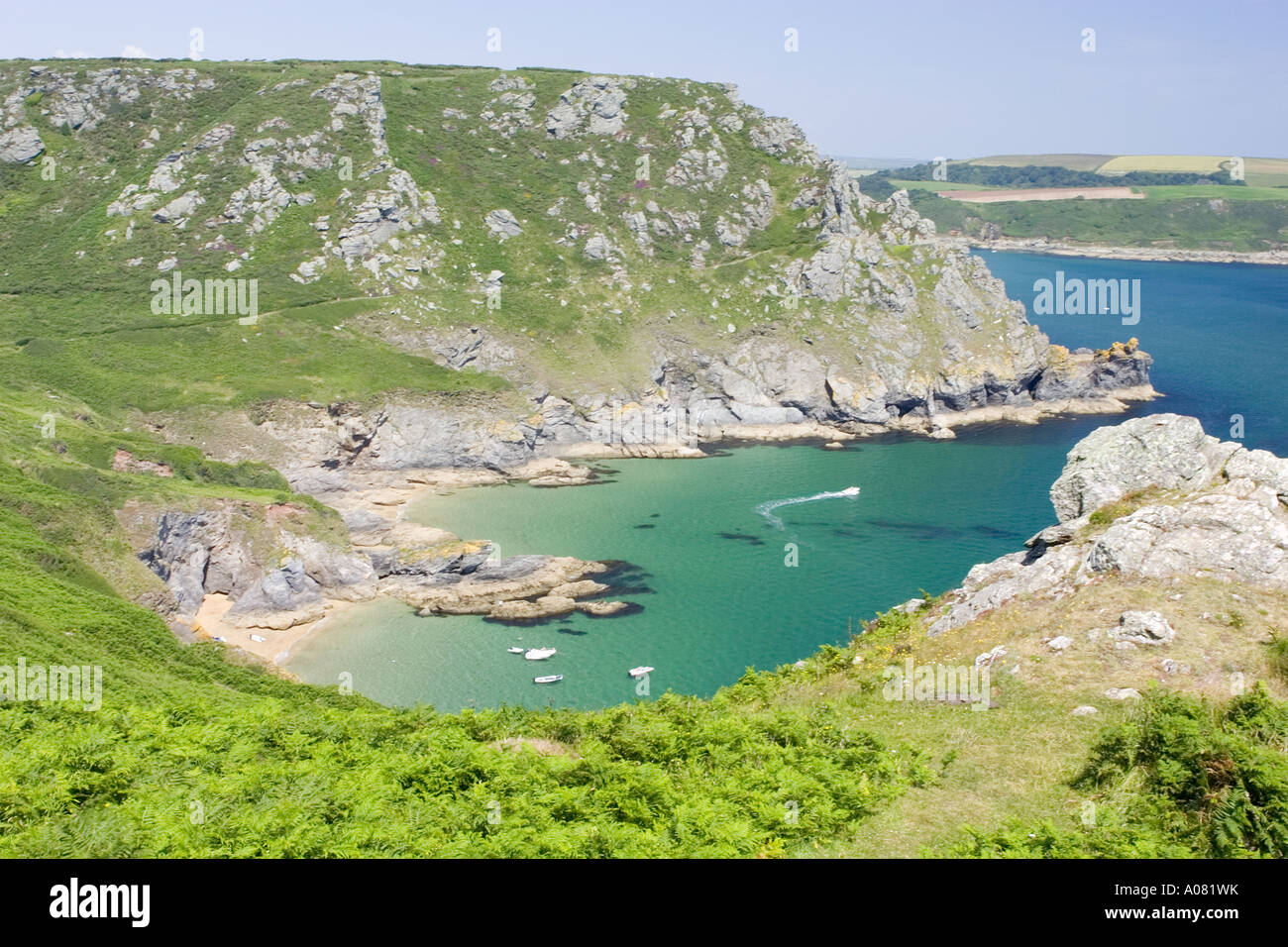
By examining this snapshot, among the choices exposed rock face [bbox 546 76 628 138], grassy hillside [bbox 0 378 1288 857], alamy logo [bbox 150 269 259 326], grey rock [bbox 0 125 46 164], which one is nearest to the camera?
grassy hillside [bbox 0 378 1288 857]

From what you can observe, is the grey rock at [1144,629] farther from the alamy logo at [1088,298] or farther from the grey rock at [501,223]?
the alamy logo at [1088,298]

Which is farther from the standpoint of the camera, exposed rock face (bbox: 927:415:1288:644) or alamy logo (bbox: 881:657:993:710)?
exposed rock face (bbox: 927:415:1288:644)

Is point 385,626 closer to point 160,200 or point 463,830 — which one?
point 463,830

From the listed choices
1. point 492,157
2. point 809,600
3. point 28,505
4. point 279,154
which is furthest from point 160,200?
point 809,600

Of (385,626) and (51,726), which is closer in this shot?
(51,726)

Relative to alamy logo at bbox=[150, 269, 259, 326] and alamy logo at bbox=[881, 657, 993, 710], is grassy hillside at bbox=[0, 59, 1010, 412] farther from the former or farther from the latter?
alamy logo at bbox=[881, 657, 993, 710]

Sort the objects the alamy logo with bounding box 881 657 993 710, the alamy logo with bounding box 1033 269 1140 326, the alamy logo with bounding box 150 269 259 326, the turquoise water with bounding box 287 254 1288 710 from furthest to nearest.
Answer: the alamy logo with bounding box 1033 269 1140 326 < the alamy logo with bounding box 150 269 259 326 < the turquoise water with bounding box 287 254 1288 710 < the alamy logo with bounding box 881 657 993 710
